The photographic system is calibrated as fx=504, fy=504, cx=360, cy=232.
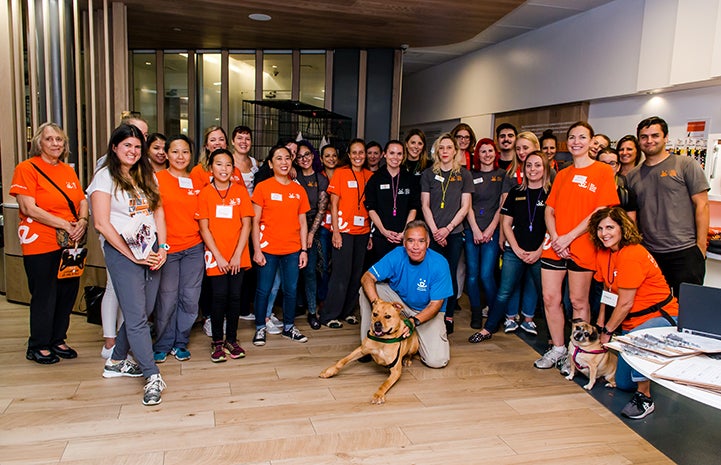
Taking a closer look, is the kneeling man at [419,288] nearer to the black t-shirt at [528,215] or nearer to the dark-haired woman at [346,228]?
the dark-haired woman at [346,228]

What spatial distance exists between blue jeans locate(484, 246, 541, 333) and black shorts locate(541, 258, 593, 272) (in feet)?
1.28

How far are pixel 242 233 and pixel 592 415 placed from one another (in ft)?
8.16

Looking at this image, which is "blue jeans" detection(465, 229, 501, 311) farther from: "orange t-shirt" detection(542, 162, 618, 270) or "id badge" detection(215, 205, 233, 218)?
"id badge" detection(215, 205, 233, 218)

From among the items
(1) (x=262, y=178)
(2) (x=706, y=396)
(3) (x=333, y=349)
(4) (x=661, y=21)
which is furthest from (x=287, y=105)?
(2) (x=706, y=396)

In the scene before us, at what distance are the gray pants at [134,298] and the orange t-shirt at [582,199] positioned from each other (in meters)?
2.64

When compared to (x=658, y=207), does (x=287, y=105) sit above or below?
above

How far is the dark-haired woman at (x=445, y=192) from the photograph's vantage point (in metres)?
4.13

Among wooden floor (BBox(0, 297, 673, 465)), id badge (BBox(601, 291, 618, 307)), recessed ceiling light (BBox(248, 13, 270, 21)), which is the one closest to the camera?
wooden floor (BBox(0, 297, 673, 465))

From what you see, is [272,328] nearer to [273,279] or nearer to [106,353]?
[273,279]

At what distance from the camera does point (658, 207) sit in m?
3.40

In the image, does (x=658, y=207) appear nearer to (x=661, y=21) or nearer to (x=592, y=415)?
(x=592, y=415)

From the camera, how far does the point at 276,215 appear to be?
3781 mm

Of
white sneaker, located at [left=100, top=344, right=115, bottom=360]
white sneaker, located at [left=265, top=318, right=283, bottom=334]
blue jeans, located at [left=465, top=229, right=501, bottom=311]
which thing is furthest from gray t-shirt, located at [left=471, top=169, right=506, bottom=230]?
white sneaker, located at [left=100, top=344, right=115, bottom=360]

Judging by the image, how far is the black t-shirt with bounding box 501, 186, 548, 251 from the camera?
3877mm
